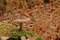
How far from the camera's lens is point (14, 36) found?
12.1 feet

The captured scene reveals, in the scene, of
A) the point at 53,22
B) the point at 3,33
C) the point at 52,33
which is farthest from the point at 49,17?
the point at 3,33

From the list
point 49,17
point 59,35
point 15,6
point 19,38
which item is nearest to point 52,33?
point 59,35

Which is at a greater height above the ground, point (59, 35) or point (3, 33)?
point (3, 33)

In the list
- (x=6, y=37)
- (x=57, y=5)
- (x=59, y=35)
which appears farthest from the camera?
(x=57, y=5)

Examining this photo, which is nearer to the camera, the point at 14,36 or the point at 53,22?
the point at 14,36

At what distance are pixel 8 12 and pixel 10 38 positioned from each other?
6.23ft

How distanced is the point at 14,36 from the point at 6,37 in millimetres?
142

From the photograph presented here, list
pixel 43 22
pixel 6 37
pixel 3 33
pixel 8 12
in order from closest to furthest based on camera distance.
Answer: pixel 6 37 < pixel 3 33 < pixel 43 22 < pixel 8 12

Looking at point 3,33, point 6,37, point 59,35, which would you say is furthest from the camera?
point 59,35

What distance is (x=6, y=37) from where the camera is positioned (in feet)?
11.9

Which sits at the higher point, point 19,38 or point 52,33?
point 19,38

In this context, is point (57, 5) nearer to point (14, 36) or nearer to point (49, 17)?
point (49, 17)

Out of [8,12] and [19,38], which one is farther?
[8,12]

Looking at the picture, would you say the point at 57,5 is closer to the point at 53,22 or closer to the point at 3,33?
the point at 53,22
